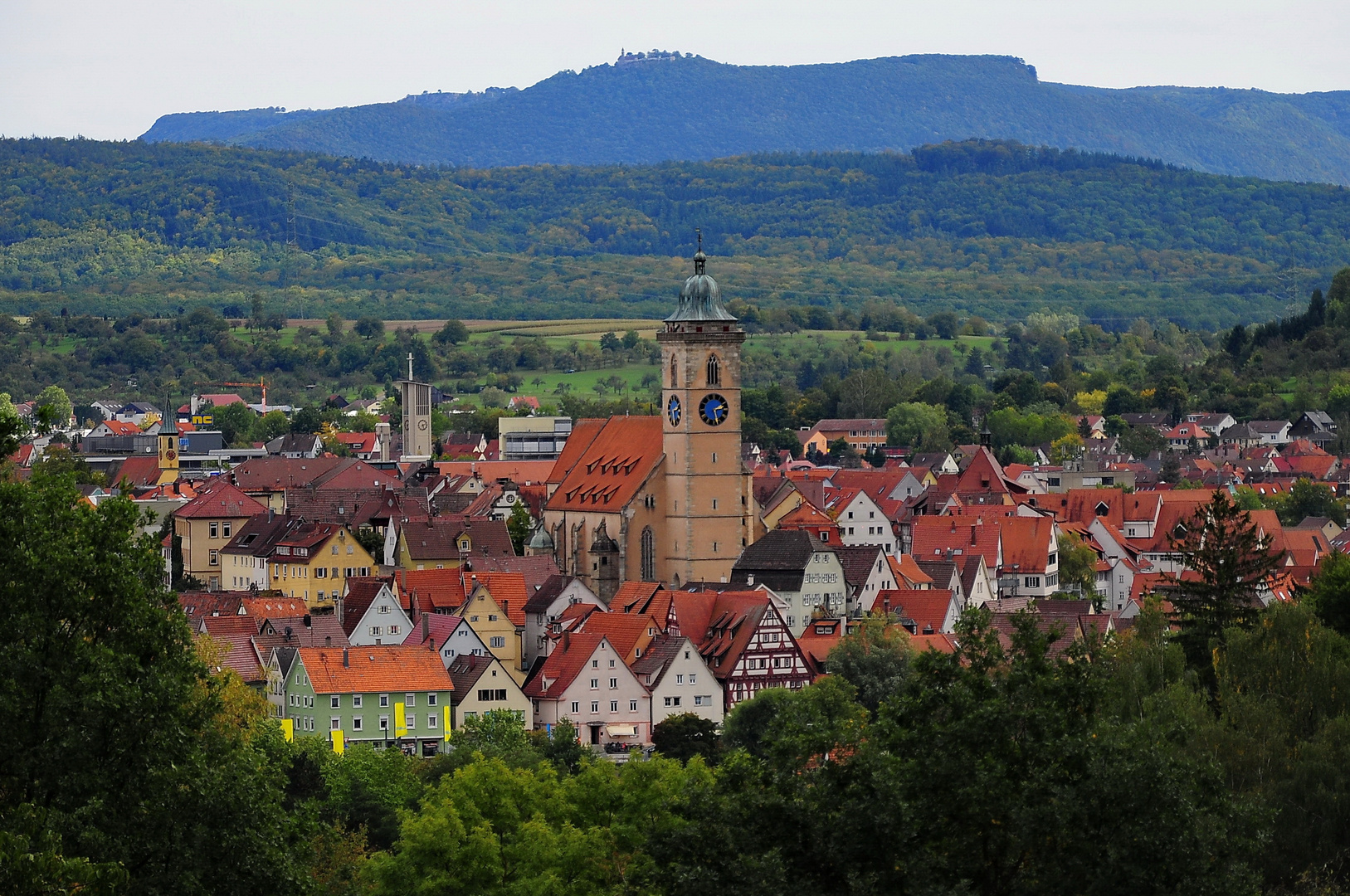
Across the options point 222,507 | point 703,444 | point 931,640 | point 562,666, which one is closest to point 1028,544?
point 703,444

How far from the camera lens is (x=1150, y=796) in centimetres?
2777

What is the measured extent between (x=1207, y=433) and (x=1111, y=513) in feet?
197

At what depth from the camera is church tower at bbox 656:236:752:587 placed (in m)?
84.6

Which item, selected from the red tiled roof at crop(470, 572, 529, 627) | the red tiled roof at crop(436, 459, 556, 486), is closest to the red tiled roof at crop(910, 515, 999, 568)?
the red tiled roof at crop(470, 572, 529, 627)

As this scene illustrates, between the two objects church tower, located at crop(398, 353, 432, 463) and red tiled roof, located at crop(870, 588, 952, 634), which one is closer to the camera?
red tiled roof, located at crop(870, 588, 952, 634)

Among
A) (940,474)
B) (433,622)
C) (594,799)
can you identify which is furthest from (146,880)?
(940,474)

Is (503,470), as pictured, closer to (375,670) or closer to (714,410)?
(714,410)

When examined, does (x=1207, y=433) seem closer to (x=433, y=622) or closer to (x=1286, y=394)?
(x=1286, y=394)

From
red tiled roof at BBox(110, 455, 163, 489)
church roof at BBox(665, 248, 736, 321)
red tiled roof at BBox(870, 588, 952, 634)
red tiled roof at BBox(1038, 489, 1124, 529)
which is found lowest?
red tiled roof at BBox(110, 455, 163, 489)

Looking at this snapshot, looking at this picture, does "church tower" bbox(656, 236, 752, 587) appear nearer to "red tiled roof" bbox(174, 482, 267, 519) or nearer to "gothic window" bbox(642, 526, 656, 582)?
"gothic window" bbox(642, 526, 656, 582)

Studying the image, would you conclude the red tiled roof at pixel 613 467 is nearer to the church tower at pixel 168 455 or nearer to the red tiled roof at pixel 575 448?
the red tiled roof at pixel 575 448

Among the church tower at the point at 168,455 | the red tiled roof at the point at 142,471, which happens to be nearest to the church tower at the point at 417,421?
the church tower at the point at 168,455

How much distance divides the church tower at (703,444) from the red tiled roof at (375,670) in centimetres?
2188

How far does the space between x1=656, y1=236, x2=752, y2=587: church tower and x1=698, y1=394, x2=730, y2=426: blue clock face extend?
1.2 inches
